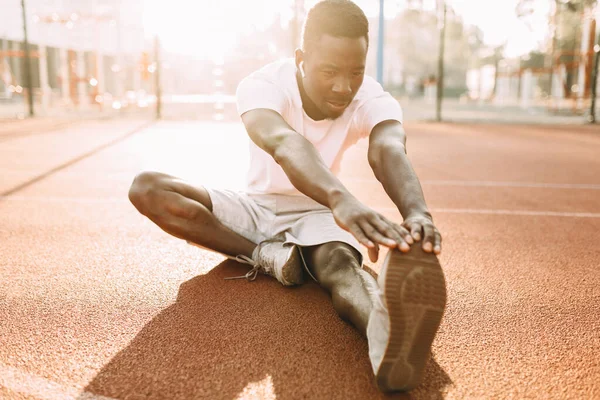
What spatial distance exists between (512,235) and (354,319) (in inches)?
75.7

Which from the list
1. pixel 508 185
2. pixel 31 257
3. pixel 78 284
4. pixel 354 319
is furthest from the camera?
pixel 508 185

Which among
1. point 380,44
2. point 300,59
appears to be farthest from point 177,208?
point 380,44

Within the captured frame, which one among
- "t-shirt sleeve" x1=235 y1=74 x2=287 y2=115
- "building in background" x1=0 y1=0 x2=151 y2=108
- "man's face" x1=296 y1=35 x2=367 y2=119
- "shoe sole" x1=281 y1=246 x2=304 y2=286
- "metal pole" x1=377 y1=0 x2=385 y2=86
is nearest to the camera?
"man's face" x1=296 y1=35 x2=367 y2=119

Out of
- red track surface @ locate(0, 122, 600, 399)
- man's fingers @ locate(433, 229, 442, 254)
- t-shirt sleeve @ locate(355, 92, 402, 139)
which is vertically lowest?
red track surface @ locate(0, 122, 600, 399)

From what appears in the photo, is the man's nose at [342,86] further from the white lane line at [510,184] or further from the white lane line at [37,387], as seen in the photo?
the white lane line at [510,184]

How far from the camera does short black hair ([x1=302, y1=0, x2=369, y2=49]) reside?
1.99 meters

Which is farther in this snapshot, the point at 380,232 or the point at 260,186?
the point at 260,186

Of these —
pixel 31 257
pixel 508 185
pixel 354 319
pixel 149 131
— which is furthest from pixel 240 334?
pixel 149 131

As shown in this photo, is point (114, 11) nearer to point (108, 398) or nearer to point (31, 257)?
point (31, 257)

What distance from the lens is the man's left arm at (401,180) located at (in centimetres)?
154

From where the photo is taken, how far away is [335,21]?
6.56ft

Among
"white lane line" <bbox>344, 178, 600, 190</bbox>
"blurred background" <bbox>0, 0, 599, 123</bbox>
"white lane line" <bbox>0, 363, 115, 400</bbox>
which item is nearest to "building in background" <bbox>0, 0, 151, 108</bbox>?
"blurred background" <bbox>0, 0, 599, 123</bbox>

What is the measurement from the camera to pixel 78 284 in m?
2.39

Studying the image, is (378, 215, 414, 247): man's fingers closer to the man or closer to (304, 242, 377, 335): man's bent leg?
the man
